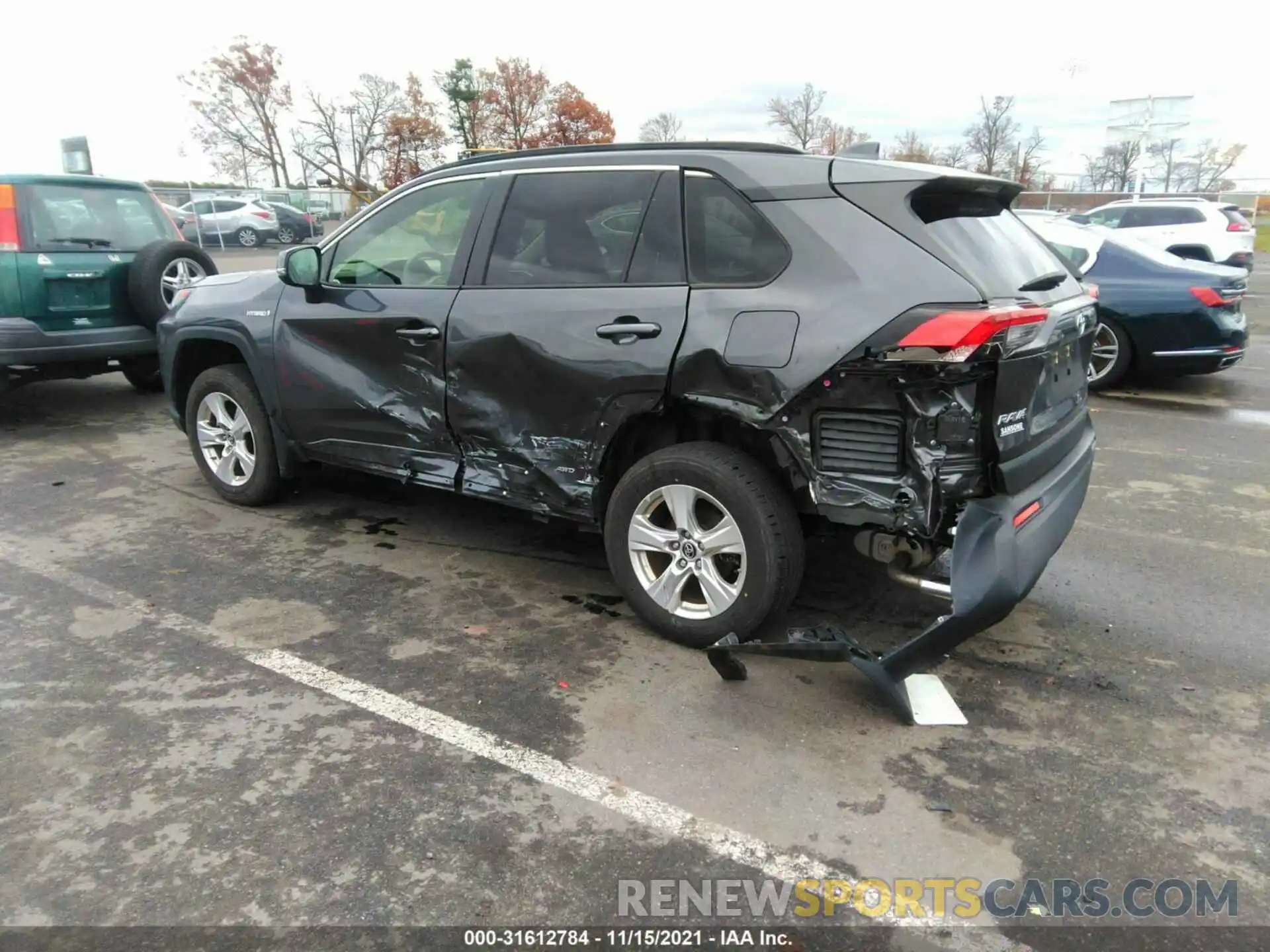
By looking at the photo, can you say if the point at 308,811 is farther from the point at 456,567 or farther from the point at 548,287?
the point at 548,287

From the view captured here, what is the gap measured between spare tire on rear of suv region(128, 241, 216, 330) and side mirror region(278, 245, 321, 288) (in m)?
3.06

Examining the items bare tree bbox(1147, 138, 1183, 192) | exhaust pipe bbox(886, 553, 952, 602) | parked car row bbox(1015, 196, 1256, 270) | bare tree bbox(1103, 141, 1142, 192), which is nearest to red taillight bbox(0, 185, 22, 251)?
exhaust pipe bbox(886, 553, 952, 602)

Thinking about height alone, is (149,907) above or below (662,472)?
below

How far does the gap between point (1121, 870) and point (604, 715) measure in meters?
1.63

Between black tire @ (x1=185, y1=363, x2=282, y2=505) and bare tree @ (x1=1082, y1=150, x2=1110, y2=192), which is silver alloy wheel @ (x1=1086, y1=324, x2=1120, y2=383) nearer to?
black tire @ (x1=185, y1=363, x2=282, y2=505)

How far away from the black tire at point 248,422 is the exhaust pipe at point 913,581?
351 centimetres

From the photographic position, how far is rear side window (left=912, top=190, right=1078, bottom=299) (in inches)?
118

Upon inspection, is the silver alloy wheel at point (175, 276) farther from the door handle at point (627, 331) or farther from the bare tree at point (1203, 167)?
the bare tree at point (1203, 167)

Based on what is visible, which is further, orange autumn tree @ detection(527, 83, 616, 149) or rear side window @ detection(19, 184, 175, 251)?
orange autumn tree @ detection(527, 83, 616, 149)

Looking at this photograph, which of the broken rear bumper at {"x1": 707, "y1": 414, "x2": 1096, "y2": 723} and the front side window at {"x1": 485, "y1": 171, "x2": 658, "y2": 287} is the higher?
the front side window at {"x1": 485, "y1": 171, "x2": 658, "y2": 287}

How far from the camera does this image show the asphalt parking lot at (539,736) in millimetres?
2408

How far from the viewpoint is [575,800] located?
8.86 feet

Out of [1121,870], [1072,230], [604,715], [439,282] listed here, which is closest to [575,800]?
[604,715]

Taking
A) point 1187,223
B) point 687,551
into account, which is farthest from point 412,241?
point 1187,223
